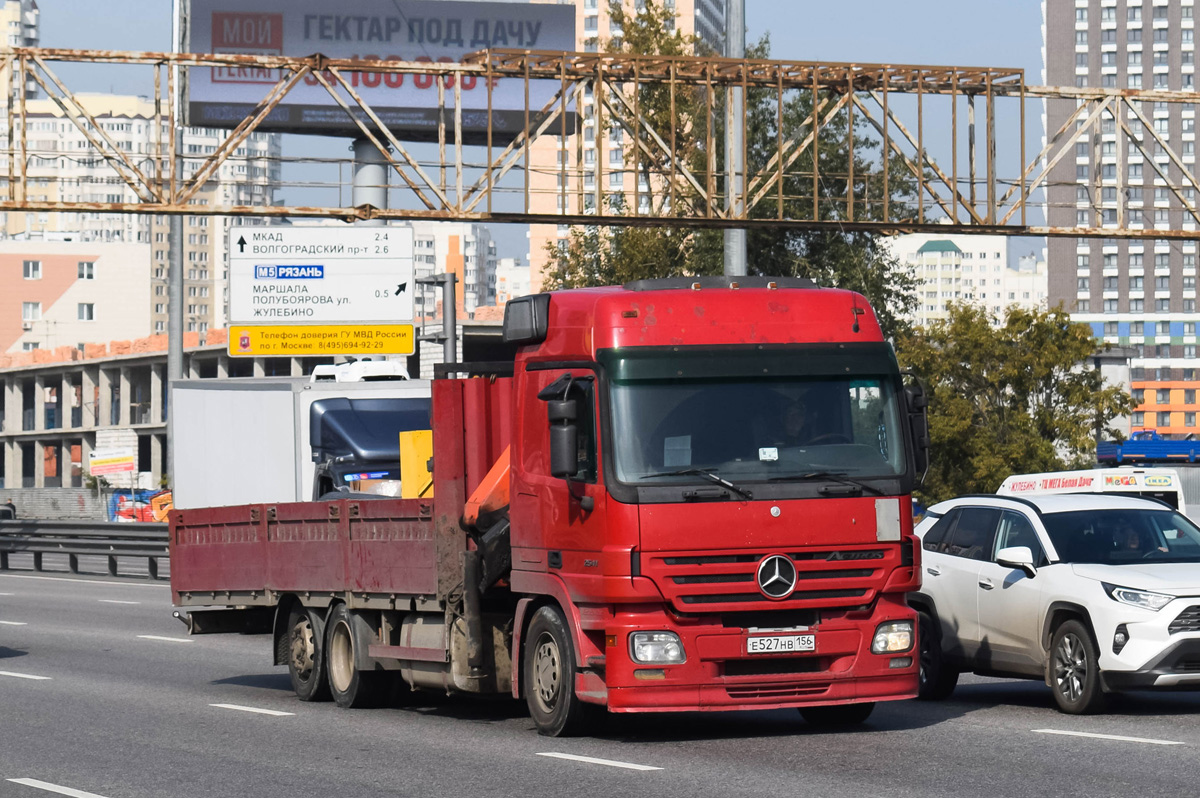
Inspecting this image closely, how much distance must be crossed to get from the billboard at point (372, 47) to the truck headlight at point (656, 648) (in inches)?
1478

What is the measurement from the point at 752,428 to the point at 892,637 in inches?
59.9

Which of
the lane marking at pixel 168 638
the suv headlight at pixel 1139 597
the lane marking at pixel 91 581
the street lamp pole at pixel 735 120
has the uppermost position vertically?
the street lamp pole at pixel 735 120

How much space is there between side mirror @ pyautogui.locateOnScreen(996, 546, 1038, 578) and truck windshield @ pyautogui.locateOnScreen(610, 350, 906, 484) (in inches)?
85.6

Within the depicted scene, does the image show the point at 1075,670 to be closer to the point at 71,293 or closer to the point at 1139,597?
the point at 1139,597

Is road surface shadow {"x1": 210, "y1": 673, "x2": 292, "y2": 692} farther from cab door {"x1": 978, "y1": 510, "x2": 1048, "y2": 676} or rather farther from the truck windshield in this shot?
the truck windshield

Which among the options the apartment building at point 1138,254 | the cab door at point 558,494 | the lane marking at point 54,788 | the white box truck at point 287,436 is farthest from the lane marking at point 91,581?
the apartment building at point 1138,254

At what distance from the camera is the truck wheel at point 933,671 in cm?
1428

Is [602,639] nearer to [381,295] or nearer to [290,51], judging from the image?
[381,295]

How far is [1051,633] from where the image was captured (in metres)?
13.0

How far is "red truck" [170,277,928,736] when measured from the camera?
433 inches

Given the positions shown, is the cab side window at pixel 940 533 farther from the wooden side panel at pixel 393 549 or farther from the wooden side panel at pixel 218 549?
the wooden side panel at pixel 218 549

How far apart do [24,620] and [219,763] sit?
49.3 ft

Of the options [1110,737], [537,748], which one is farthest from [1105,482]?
[537,748]

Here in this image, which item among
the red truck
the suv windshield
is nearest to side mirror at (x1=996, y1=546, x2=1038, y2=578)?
the suv windshield
